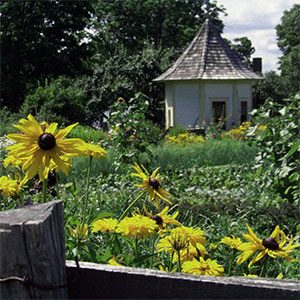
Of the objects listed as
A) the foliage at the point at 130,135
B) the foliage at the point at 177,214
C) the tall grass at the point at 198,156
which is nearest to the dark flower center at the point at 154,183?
the foliage at the point at 177,214

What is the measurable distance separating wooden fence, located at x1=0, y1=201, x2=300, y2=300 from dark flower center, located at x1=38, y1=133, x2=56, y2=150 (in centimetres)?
51

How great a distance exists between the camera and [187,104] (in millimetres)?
22000

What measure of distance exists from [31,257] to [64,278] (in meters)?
0.13

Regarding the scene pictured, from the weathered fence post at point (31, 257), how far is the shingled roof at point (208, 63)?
20121mm

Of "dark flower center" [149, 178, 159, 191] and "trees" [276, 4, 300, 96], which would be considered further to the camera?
"trees" [276, 4, 300, 96]

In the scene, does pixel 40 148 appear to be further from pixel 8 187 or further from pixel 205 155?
pixel 205 155

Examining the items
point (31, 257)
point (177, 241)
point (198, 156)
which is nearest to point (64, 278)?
point (31, 257)

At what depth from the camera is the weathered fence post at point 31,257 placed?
1.18m

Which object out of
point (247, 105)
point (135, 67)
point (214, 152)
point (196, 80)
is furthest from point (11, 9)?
point (214, 152)

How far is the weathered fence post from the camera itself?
1.18 m

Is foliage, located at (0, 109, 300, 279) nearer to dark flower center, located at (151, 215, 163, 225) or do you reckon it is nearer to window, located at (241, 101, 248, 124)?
dark flower center, located at (151, 215, 163, 225)

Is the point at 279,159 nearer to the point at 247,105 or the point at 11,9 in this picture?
the point at 247,105

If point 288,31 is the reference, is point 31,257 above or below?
below

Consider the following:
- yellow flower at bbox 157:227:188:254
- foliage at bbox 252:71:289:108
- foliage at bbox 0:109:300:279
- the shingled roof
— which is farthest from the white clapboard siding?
yellow flower at bbox 157:227:188:254
